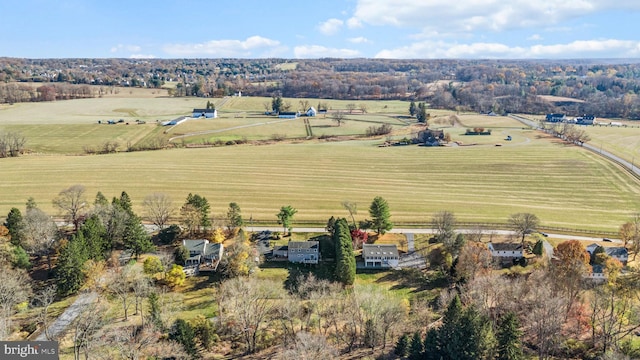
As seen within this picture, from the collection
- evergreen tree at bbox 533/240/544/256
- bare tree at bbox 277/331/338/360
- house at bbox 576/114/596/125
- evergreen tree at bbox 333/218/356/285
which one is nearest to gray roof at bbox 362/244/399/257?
evergreen tree at bbox 333/218/356/285

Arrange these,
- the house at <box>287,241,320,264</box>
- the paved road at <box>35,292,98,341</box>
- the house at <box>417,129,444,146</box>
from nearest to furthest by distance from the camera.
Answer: the paved road at <box>35,292,98,341</box>, the house at <box>287,241,320,264</box>, the house at <box>417,129,444,146</box>

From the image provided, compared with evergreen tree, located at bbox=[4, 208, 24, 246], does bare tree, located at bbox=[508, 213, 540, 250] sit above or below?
below

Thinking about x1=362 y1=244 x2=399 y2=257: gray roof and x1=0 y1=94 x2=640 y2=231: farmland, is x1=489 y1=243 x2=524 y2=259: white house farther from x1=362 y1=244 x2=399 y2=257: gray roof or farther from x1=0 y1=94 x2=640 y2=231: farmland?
x1=362 y1=244 x2=399 y2=257: gray roof

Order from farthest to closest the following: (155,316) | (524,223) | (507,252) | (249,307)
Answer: (524,223) → (507,252) → (249,307) → (155,316)

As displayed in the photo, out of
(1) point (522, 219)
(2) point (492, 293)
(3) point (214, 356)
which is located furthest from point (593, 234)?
(3) point (214, 356)

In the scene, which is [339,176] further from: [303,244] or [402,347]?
[402,347]

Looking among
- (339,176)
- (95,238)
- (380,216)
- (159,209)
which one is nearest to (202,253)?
(159,209)
